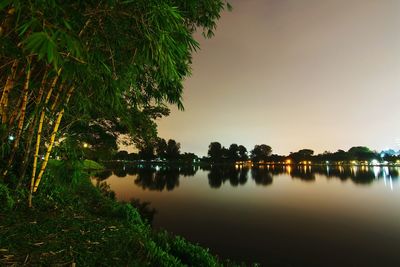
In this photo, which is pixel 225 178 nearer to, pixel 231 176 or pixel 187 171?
pixel 231 176

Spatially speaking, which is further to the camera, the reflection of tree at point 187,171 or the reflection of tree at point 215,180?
the reflection of tree at point 187,171

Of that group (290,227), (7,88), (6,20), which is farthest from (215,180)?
(6,20)

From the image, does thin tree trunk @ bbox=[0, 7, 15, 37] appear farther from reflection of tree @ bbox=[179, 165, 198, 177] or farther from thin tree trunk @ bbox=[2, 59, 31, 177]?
reflection of tree @ bbox=[179, 165, 198, 177]

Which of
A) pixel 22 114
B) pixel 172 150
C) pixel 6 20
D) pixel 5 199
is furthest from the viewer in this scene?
pixel 172 150

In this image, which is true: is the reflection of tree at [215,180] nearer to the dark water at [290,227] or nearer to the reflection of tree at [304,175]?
the dark water at [290,227]

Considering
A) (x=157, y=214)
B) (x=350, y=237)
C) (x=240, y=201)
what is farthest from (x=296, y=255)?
(x=240, y=201)

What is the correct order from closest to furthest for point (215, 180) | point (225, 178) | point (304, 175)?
point (215, 180), point (225, 178), point (304, 175)

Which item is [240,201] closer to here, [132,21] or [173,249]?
[173,249]

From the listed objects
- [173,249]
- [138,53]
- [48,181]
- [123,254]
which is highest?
[138,53]

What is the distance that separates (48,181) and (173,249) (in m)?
3.67

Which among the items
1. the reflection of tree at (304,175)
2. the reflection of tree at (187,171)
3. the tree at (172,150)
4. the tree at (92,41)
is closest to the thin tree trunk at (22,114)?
the tree at (92,41)

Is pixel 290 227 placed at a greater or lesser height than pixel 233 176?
lesser

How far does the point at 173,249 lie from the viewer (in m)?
7.18

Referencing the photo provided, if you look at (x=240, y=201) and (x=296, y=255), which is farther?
(x=240, y=201)
